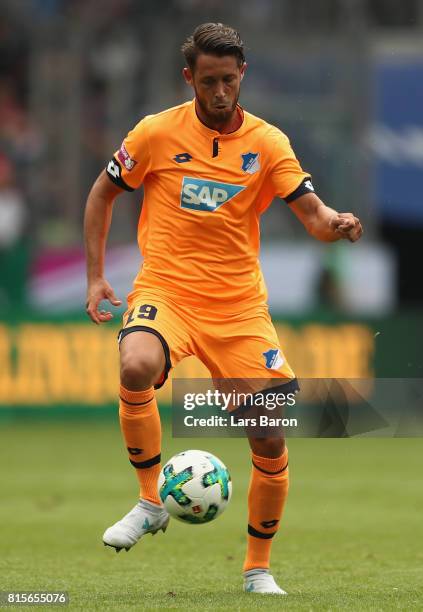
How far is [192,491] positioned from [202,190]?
142 centimetres

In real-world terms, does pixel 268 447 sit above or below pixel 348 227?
below

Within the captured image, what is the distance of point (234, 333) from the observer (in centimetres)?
654

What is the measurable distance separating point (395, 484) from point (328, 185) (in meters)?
6.43

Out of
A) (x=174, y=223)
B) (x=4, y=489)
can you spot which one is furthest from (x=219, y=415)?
(x=4, y=489)

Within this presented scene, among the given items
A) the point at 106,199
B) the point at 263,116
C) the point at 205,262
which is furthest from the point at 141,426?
the point at 263,116

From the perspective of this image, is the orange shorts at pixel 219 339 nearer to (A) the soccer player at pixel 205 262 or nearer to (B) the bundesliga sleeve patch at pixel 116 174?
(A) the soccer player at pixel 205 262

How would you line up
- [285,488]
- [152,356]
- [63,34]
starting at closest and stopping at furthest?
[152,356]
[285,488]
[63,34]

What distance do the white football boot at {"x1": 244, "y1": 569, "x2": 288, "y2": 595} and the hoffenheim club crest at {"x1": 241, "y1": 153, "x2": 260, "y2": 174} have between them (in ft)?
6.32

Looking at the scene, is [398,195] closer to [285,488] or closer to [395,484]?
[395,484]

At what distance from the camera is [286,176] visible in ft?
21.4

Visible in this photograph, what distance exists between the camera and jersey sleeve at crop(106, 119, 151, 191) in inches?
259
